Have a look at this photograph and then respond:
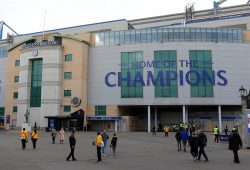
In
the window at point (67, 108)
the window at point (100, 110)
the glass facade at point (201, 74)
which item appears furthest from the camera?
the window at point (67, 108)

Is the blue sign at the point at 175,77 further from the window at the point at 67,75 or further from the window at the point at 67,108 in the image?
the window at the point at 67,108

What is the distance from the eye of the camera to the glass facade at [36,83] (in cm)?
6400

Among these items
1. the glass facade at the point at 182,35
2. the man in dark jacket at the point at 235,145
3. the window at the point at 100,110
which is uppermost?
the glass facade at the point at 182,35

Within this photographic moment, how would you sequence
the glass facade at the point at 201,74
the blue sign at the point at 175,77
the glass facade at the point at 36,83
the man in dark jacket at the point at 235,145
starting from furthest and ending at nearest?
the glass facade at the point at 36,83 < the blue sign at the point at 175,77 < the glass facade at the point at 201,74 < the man in dark jacket at the point at 235,145

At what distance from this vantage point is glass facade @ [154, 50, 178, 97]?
5916 centimetres

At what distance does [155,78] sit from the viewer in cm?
5969

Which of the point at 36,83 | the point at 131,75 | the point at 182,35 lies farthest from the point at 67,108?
the point at 182,35

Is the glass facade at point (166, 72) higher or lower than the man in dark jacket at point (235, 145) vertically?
higher

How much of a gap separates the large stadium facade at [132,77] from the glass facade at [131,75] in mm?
194

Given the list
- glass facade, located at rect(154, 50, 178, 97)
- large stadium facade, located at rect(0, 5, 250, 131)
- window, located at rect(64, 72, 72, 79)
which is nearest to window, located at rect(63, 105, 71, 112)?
large stadium facade, located at rect(0, 5, 250, 131)

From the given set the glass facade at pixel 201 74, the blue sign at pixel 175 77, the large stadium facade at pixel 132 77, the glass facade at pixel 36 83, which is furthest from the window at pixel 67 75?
the glass facade at pixel 201 74

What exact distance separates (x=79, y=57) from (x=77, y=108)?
10406 mm

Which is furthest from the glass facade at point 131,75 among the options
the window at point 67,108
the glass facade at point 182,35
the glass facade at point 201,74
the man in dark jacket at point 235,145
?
the man in dark jacket at point 235,145

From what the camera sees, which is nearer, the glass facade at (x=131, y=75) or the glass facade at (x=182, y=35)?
the glass facade at (x=131, y=75)
